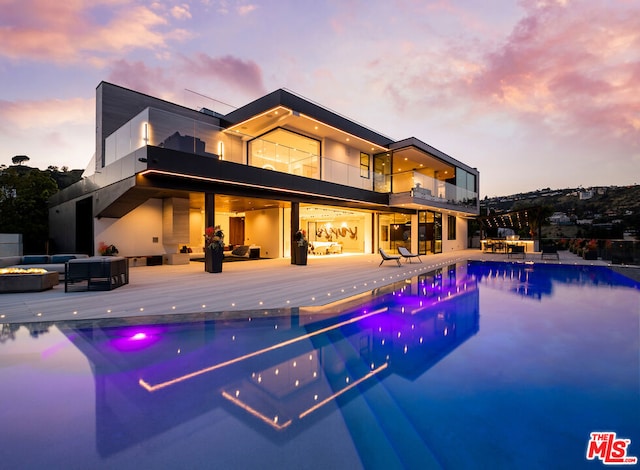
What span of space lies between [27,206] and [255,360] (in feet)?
82.0

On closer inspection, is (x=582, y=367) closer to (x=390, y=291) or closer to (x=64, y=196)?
(x=390, y=291)

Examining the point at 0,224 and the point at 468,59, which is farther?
the point at 0,224

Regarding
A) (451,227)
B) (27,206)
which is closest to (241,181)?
(27,206)

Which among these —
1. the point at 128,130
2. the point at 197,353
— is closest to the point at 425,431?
the point at 197,353

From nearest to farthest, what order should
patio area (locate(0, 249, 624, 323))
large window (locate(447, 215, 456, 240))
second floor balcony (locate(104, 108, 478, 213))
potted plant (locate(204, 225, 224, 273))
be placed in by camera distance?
patio area (locate(0, 249, 624, 323))
second floor balcony (locate(104, 108, 478, 213))
potted plant (locate(204, 225, 224, 273))
large window (locate(447, 215, 456, 240))

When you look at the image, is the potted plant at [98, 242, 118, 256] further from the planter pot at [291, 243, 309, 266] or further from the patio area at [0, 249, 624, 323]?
the planter pot at [291, 243, 309, 266]

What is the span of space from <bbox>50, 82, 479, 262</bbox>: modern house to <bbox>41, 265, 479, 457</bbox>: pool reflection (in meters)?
7.48

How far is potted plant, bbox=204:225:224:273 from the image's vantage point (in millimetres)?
11922

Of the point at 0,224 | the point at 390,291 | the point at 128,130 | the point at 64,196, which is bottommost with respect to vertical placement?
the point at 390,291

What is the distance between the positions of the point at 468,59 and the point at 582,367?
1898 centimetres

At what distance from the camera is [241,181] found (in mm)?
12195

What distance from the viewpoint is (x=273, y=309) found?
20.9 feet

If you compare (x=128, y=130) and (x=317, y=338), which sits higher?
(x=128, y=130)

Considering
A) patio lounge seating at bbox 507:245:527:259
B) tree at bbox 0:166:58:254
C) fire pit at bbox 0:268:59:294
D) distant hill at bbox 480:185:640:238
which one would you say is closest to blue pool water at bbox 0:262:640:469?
fire pit at bbox 0:268:59:294
